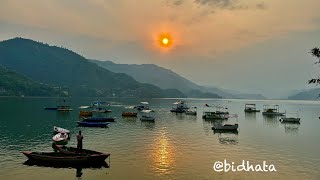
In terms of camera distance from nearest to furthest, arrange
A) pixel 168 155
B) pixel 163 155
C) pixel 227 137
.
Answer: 1. pixel 168 155
2. pixel 163 155
3. pixel 227 137

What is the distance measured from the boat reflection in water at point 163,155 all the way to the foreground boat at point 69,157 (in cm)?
1116

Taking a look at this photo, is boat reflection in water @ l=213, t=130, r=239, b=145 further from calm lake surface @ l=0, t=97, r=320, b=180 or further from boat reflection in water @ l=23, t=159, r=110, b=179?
boat reflection in water @ l=23, t=159, r=110, b=179

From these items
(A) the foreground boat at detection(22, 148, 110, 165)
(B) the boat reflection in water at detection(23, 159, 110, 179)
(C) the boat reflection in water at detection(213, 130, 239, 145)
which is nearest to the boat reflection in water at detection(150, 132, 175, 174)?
(B) the boat reflection in water at detection(23, 159, 110, 179)

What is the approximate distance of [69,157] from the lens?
6125 centimetres

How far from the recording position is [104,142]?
300ft

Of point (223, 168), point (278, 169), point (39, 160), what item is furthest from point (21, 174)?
point (278, 169)

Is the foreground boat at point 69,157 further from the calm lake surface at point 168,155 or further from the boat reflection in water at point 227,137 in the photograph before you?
the boat reflection in water at point 227,137

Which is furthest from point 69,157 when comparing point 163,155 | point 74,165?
point 163,155

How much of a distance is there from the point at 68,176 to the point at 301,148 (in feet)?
216

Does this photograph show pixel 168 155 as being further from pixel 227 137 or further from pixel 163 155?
pixel 227 137

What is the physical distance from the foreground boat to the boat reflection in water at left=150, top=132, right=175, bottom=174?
439 inches

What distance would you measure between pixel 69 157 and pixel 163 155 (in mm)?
23415

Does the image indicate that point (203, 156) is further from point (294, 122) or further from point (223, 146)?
point (294, 122)

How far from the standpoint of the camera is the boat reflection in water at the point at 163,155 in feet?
206
